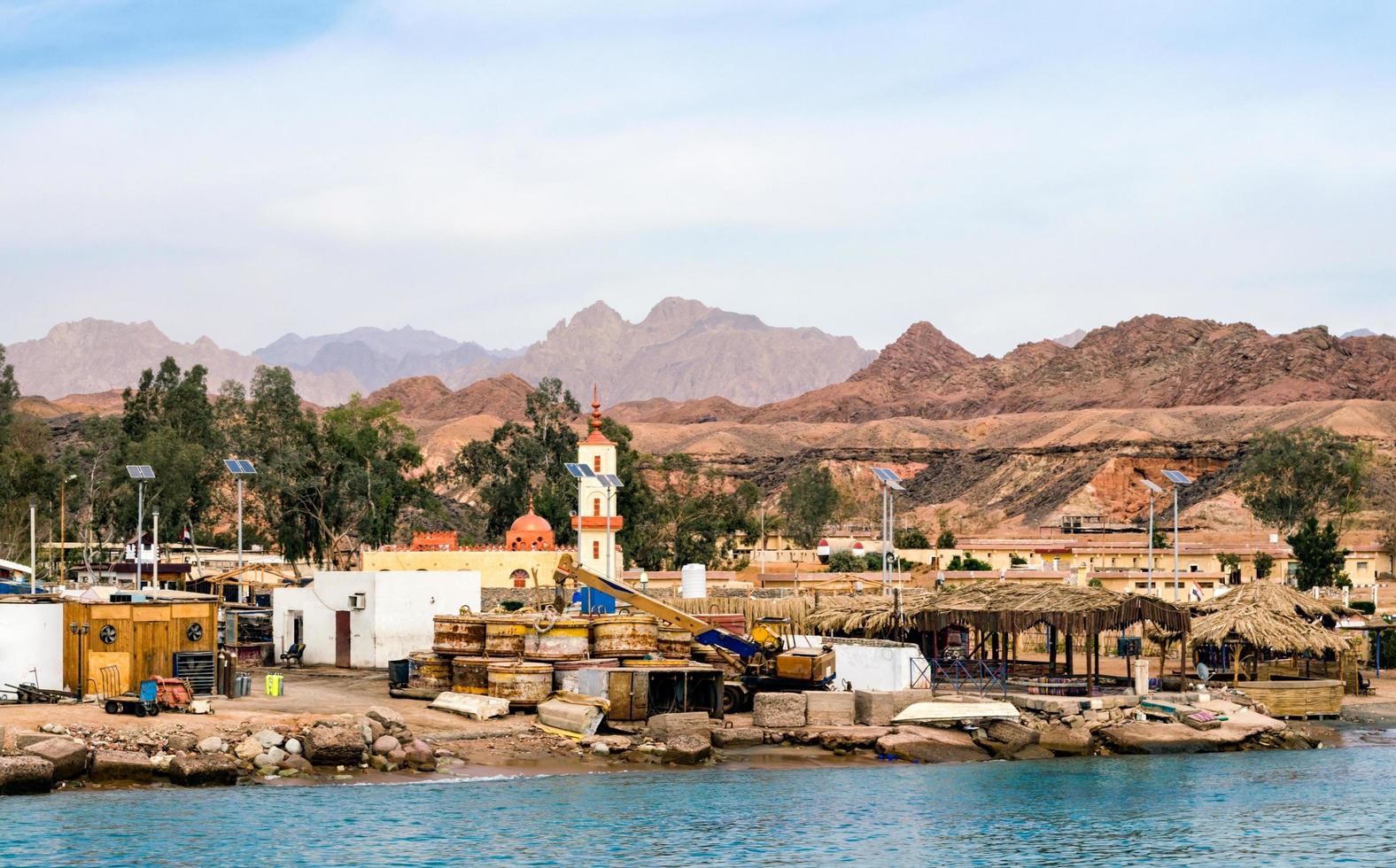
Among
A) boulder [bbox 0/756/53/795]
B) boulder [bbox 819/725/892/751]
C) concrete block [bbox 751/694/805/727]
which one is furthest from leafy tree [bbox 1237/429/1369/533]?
boulder [bbox 0/756/53/795]

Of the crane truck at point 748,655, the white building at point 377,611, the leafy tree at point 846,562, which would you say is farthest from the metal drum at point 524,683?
the leafy tree at point 846,562

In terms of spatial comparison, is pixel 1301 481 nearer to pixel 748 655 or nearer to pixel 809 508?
pixel 809 508

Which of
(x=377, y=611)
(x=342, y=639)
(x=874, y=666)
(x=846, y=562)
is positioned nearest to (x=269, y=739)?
(x=377, y=611)

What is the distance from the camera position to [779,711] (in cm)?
3662

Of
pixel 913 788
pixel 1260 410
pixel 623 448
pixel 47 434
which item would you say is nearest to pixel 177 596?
pixel 913 788

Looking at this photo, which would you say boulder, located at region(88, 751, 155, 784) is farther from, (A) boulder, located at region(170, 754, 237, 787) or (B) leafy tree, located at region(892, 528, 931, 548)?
(B) leafy tree, located at region(892, 528, 931, 548)

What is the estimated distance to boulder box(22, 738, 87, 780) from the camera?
94.3ft

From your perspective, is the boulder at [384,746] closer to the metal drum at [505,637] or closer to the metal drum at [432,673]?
the metal drum at [505,637]

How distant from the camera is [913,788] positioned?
3309cm

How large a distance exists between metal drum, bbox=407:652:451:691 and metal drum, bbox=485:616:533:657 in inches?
52.9

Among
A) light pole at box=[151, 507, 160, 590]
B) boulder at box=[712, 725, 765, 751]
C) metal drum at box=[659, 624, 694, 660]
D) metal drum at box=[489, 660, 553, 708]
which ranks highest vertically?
light pole at box=[151, 507, 160, 590]

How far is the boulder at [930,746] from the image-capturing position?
116 ft

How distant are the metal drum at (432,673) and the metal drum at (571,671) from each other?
3129 millimetres

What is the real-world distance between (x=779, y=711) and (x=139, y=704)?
1310 cm
